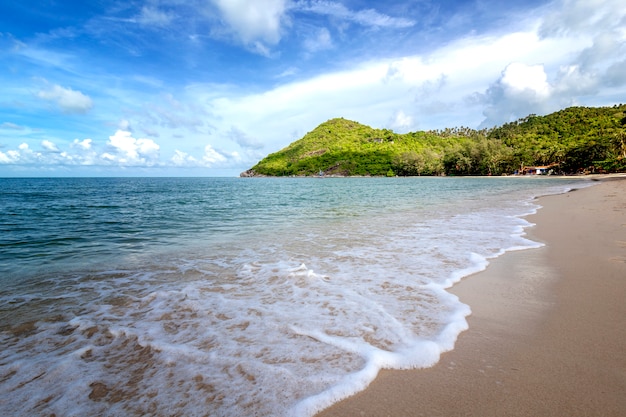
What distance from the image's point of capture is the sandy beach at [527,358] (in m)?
2.26

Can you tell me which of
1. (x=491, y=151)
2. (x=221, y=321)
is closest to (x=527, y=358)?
→ (x=221, y=321)

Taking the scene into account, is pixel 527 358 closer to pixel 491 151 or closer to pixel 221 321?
pixel 221 321

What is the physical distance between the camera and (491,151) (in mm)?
103062

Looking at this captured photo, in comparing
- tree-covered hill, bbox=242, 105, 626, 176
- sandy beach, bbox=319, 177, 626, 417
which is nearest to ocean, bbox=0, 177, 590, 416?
sandy beach, bbox=319, 177, 626, 417

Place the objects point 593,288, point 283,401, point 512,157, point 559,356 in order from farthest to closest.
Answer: point 512,157, point 593,288, point 559,356, point 283,401

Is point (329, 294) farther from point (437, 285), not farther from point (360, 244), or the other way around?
point (360, 244)

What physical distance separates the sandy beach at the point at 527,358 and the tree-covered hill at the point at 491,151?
8778cm

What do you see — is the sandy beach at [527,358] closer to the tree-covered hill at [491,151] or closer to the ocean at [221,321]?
the ocean at [221,321]

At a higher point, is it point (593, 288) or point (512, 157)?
point (512, 157)

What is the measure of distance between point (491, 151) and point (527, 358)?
11754 centimetres

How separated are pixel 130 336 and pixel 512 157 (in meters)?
116

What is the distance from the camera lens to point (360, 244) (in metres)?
8.50

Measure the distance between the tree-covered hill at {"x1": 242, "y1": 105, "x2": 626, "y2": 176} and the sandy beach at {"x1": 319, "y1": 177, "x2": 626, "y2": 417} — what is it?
288ft

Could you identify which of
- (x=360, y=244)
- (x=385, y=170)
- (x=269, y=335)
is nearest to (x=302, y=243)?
(x=360, y=244)
